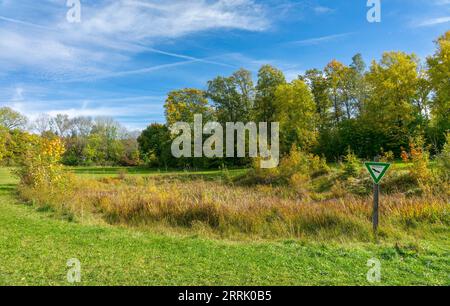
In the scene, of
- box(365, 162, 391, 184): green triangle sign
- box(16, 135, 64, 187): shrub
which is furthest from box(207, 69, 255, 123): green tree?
box(365, 162, 391, 184): green triangle sign

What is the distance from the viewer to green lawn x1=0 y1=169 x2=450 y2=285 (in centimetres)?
405

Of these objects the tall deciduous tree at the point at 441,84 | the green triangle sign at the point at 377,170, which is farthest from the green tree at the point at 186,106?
the green triangle sign at the point at 377,170

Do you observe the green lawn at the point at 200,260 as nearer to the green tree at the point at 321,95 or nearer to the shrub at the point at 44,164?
the shrub at the point at 44,164

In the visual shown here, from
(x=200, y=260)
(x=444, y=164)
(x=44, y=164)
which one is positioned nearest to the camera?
(x=200, y=260)

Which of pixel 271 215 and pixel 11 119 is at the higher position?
pixel 11 119

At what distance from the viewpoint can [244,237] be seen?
6840mm

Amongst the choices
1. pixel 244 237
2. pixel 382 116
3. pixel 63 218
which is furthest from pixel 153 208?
pixel 382 116

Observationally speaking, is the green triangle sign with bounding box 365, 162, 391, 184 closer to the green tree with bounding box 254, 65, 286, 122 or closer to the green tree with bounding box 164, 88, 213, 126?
the green tree with bounding box 254, 65, 286, 122

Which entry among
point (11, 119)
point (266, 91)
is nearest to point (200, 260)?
point (266, 91)

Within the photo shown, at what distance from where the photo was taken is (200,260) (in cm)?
484

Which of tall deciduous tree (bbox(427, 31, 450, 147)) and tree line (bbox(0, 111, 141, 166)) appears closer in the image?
tall deciduous tree (bbox(427, 31, 450, 147))

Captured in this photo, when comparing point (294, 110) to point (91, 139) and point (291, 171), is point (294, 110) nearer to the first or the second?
point (291, 171)

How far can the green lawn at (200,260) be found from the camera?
13.3 ft

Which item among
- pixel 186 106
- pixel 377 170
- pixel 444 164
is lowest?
pixel 444 164
